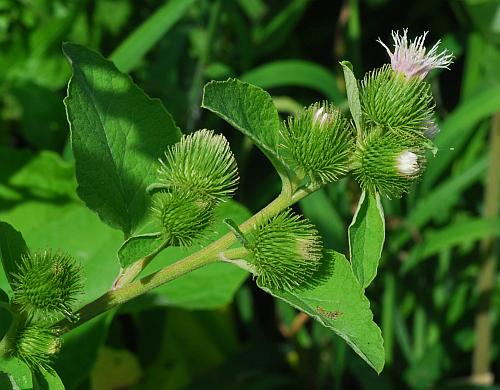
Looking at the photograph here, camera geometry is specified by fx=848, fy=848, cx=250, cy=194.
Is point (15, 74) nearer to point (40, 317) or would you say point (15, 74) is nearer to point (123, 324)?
point (123, 324)

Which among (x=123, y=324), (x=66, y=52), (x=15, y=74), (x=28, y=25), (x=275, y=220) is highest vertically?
(x=28, y=25)

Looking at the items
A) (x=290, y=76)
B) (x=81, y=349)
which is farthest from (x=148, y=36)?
(x=81, y=349)

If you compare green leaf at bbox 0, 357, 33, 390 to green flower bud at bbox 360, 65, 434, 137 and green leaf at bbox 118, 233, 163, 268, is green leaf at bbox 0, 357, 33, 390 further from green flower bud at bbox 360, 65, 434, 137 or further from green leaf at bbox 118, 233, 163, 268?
green flower bud at bbox 360, 65, 434, 137

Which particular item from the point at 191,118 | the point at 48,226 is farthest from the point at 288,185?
the point at 191,118

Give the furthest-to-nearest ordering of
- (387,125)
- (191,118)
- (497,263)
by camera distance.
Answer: (497,263) → (191,118) → (387,125)

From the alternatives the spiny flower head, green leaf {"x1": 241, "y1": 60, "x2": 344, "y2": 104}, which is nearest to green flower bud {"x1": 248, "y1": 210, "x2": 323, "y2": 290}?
the spiny flower head

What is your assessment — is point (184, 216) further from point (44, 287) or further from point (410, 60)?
point (410, 60)

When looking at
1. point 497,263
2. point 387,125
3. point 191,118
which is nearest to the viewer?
point 387,125
